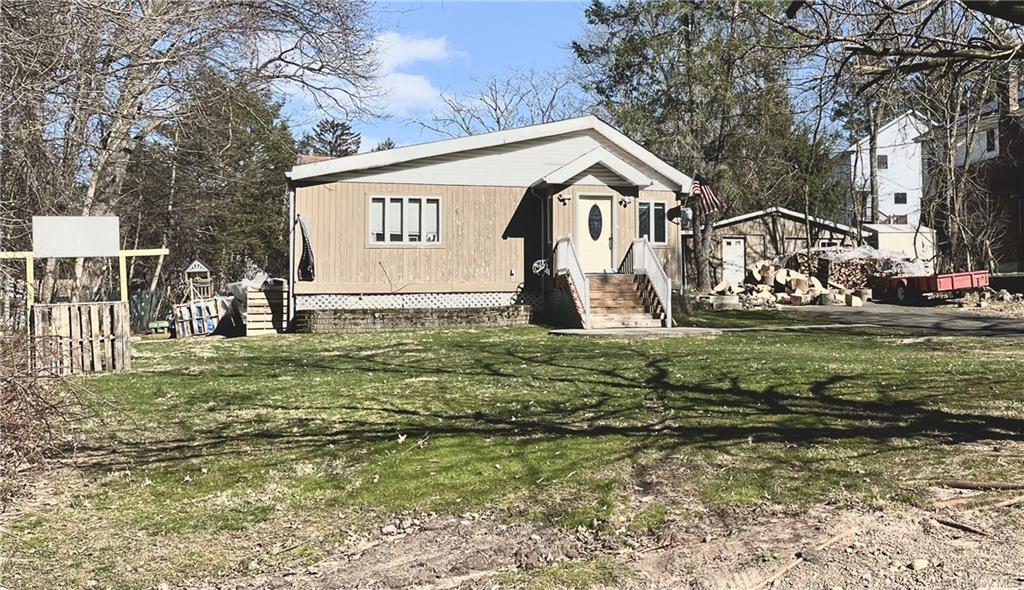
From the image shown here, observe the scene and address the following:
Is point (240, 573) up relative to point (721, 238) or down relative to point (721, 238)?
down

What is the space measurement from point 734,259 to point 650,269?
51.1ft

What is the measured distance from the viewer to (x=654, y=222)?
2050 cm

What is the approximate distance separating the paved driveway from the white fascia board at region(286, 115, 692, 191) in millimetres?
5342

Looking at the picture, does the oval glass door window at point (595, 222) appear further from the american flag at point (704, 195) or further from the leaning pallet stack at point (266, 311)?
the leaning pallet stack at point (266, 311)

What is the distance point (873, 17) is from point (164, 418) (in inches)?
281

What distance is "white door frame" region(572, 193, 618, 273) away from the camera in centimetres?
1864

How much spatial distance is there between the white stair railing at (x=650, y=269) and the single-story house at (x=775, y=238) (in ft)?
41.7

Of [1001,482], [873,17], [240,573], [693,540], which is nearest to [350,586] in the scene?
[240,573]

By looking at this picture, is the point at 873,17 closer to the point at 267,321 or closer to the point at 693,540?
the point at 693,540

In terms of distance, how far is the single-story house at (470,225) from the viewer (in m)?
18.0

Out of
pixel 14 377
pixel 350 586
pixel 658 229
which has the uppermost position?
Answer: pixel 658 229

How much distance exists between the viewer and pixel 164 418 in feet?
23.4

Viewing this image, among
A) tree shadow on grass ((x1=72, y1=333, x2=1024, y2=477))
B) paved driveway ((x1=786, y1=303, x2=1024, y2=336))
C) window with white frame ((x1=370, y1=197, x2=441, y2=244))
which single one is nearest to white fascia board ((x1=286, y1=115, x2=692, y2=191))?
window with white frame ((x1=370, y1=197, x2=441, y2=244))

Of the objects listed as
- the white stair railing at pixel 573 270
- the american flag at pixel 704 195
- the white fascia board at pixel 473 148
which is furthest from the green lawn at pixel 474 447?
the american flag at pixel 704 195
